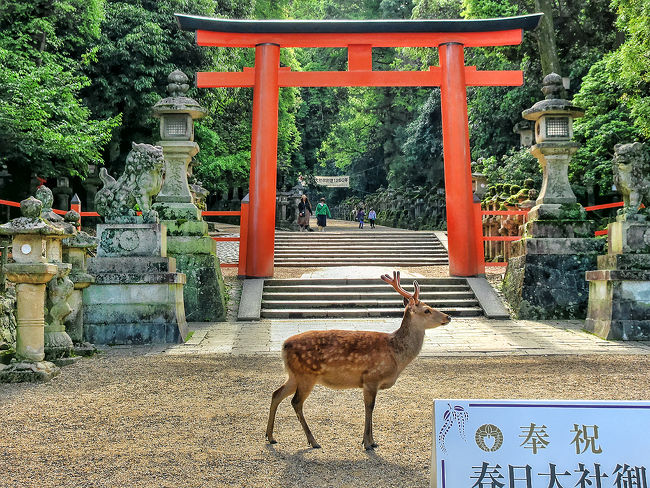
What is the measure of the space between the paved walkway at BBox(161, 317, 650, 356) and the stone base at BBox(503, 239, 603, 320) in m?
0.37

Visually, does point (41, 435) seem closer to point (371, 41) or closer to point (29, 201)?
point (29, 201)

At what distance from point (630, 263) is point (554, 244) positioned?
7.09 ft

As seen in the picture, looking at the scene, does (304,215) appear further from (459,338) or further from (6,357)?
(6,357)

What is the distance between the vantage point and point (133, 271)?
932cm

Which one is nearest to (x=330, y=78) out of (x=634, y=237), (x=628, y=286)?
(x=634, y=237)

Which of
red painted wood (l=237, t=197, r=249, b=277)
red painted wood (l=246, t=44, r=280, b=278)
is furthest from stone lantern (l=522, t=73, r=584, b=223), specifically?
red painted wood (l=237, t=197, r=249, b=277)

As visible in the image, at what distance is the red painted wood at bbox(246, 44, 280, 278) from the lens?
1297cm

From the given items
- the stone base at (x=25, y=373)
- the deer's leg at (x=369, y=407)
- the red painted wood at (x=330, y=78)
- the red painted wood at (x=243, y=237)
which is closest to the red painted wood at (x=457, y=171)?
the red painted wood at (x=330, y=78)

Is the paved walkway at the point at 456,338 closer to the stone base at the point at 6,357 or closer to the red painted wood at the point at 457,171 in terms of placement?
the stone base at the point at 6,357

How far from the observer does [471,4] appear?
20.9 meters

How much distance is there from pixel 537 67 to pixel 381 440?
20839 millimetres

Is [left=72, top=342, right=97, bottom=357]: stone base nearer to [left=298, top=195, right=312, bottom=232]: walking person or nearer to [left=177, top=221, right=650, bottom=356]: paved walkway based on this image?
[left=177, top=221, right=650, bottom=356]: paved walkway

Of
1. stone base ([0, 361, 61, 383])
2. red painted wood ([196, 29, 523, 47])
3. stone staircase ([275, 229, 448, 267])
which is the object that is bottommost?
stone base ([0, 361, 61, 383])

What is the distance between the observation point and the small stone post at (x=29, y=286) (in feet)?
20.6
